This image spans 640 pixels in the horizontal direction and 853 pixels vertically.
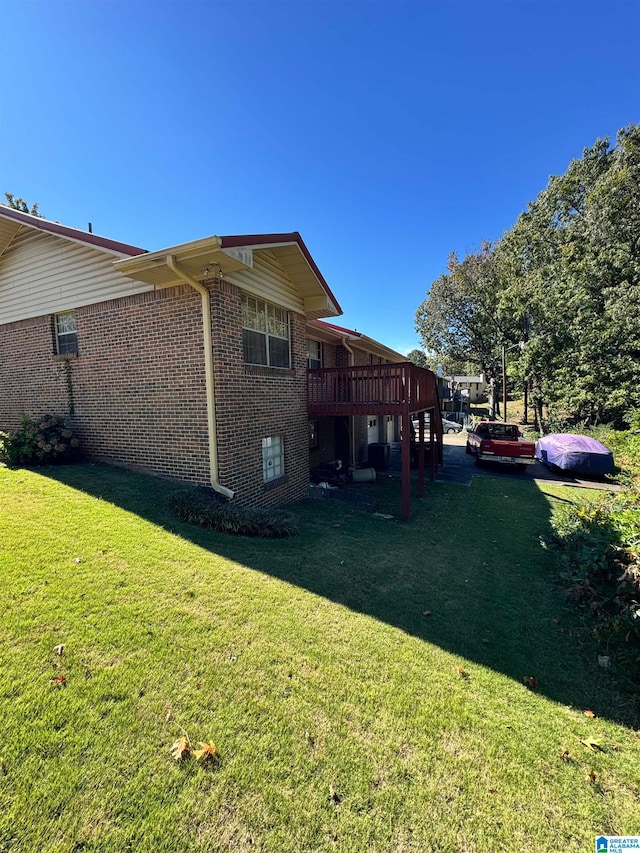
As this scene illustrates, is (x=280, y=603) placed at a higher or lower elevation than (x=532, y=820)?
higher

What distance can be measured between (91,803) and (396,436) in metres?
19.9

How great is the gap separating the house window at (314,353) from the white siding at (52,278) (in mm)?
5697

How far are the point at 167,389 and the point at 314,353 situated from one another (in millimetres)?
6084

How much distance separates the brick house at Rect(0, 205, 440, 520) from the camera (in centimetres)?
636

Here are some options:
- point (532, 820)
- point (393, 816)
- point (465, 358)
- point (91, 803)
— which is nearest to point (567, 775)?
point (532, 820)

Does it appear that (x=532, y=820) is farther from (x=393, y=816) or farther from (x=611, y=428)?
(x=611, y=428)

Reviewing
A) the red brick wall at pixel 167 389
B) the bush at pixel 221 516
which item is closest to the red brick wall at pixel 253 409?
the red brick wall at pixel 167 389

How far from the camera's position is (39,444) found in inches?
281

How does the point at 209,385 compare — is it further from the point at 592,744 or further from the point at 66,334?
the point at 592,744

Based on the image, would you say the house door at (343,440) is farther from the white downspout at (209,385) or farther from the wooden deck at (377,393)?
the white downspout at (209,385)

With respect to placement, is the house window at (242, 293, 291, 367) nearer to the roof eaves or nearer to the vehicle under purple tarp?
the roof eaves

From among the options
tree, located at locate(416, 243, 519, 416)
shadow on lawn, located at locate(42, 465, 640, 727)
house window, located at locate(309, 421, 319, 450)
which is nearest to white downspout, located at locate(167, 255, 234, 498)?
shadow on lawn, located at locate(42, 465, 640, 727)

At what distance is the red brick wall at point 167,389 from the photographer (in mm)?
6496

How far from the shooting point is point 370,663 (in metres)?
3.31
